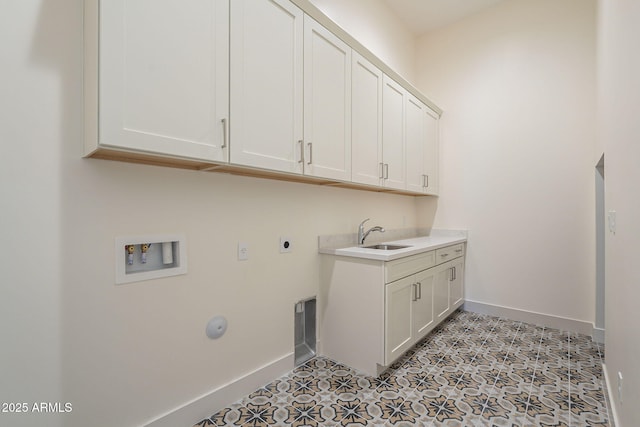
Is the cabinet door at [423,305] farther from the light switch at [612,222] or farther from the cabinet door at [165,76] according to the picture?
the cabinet door at [165,76]

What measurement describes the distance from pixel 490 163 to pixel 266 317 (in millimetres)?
2936

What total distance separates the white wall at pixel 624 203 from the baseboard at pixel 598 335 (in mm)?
1230

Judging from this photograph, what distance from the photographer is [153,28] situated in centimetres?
124

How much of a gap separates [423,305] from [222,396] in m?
1.67

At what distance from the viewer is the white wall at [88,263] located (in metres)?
1.15

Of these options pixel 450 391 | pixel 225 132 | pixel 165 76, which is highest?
pixel 165 76

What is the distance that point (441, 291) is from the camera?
114 inches

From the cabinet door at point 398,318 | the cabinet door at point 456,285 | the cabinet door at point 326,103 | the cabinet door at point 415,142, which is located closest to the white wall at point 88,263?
the cabinet door at point 326,103

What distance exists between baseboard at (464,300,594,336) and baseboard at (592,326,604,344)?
0.06 metres

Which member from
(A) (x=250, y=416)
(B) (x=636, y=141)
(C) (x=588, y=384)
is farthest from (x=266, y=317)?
(C) (x=588, y=384)

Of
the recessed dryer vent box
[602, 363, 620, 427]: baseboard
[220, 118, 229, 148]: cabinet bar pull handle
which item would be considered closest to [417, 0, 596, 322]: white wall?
[602, 363, 620, 427]: baseboard

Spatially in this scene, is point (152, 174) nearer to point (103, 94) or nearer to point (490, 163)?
point (103, 94)

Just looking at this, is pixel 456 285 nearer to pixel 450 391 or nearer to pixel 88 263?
pixel 450 391

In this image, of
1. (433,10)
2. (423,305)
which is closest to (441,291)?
(423,305)
